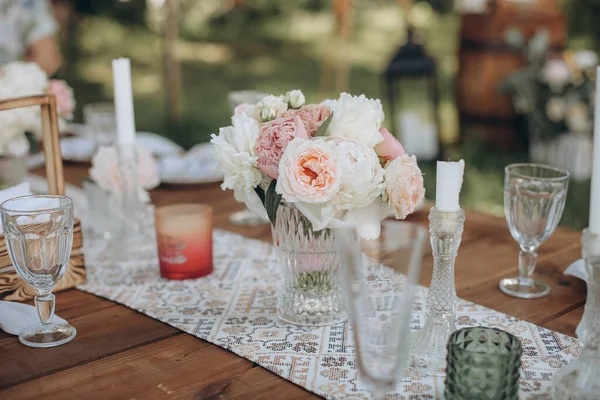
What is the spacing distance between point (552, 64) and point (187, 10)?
4638 mm

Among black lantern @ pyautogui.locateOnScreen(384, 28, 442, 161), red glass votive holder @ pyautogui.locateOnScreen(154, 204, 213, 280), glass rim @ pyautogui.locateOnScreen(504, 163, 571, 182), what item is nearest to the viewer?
glass rim @ pyautogui.locateOnScreen(504, 163, 571, 182)

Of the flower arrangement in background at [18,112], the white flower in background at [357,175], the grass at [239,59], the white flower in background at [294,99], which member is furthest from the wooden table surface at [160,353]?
the grass at [239,59]

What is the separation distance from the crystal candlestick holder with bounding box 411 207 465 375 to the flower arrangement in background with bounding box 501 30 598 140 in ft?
9.62

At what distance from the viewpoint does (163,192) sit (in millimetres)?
1744

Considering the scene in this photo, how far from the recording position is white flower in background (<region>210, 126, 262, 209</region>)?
40.4 inches

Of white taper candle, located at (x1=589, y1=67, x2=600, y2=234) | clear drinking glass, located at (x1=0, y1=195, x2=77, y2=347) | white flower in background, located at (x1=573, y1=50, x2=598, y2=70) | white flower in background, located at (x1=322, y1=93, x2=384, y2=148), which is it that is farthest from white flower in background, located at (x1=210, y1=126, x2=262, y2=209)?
white flower in background, located at (x1=573, y1=50, x2=598, y2=70)

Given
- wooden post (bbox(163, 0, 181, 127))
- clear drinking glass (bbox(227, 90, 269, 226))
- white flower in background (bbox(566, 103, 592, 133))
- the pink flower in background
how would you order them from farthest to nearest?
1. wooden post (bbox(163, 0, 181, 127))
2. white flower in background (bbox(566, 103, 592, 133))
3. the pink flower in background
4. clear drinking glass (bbox(227, 90, 269, 226))

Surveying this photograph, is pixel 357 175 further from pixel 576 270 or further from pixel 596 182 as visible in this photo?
pixel 576 270

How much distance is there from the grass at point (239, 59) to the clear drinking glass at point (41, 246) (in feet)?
12.2

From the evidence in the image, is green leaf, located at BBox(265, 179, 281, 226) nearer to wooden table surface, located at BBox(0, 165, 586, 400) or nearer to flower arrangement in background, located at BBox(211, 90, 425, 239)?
flower arrangement in background, located at BBox(211, 90, 425, 239)

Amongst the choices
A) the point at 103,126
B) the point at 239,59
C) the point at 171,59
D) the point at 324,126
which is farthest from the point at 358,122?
the point at 239,59

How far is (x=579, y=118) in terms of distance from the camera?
363cm

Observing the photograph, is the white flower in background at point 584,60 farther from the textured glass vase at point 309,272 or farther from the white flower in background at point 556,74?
the textured glass vase at point 309,272

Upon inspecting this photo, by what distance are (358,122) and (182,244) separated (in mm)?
429
